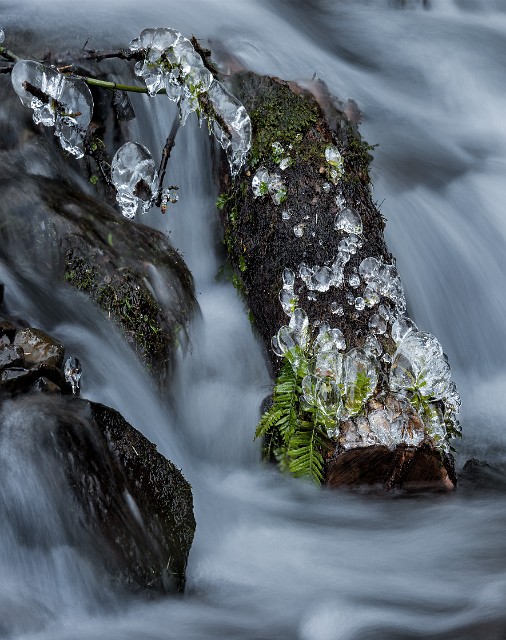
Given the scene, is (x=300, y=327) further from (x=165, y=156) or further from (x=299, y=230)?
(x=165, y=156)

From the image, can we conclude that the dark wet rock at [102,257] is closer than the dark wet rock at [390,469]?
No

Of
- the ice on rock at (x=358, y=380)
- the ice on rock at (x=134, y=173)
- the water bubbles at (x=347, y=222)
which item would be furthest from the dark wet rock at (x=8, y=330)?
the water bubbles at (x=347, y=222)

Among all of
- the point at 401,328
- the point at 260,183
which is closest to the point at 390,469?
the point at 401,328

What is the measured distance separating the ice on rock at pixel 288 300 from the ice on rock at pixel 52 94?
4.74 ft

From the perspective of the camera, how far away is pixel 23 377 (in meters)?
3.86

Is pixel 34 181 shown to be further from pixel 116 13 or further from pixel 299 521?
pixel 299 521

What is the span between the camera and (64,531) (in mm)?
3572

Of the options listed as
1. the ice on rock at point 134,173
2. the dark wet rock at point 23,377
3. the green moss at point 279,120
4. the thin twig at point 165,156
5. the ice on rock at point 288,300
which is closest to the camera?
A: the dark wet rock at point 23,377

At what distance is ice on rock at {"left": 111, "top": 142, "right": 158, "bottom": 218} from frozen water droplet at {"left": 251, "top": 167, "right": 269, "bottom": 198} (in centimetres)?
64

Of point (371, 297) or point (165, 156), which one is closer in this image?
point (371, 297)

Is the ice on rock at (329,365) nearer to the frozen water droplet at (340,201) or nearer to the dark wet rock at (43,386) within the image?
the frozen water droplet at (340,201)

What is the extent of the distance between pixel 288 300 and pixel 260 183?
795mm

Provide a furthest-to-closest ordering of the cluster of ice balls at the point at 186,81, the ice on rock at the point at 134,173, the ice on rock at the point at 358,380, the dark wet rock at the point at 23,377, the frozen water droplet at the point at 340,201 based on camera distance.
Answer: the frozen water droplet at the point at 340,201
the cluster of ice balls at the point at 186,81
the ice on rock at the point at 134,173
the ice on rock at the point at 358,380
the dark wet rock at the point at 23,377

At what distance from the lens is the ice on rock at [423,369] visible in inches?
187
